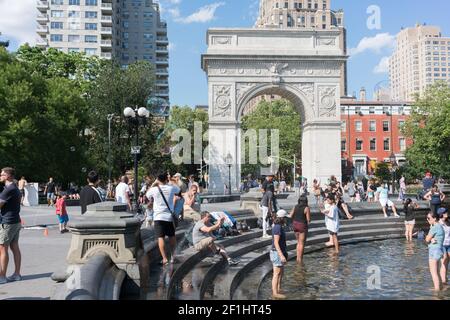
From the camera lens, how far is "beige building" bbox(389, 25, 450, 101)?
303 ft

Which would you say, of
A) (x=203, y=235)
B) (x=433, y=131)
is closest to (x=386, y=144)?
(x=433, y=131)

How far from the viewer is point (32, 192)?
24.6 m

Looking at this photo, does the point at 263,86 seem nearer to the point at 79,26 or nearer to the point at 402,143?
the point at 402,143

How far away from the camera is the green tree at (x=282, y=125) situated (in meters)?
64.6

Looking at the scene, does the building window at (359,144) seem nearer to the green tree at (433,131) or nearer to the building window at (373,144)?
the building window at (373,144)

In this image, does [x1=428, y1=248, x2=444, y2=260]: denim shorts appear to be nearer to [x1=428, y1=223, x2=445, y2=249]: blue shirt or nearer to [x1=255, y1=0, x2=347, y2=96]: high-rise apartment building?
[x1=428, y1=223, x2=445, y2=249]: blue shirt

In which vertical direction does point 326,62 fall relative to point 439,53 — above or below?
below

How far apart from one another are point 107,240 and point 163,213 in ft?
6.55

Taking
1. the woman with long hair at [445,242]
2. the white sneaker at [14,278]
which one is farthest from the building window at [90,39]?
the woman with long hair at [445,242]

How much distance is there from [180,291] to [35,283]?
214 cm

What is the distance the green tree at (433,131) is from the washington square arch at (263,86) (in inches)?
370

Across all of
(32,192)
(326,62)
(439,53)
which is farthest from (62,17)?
(439,53)
